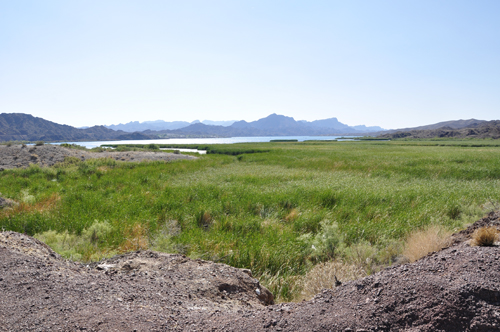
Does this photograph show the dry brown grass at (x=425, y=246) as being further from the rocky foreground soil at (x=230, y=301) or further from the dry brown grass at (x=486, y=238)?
the rocky foreground soil at (x=230, y=301)

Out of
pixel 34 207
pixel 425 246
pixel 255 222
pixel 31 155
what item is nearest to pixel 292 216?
pixel 255 222

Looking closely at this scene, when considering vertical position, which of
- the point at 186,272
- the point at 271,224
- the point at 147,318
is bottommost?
the point at 271,224

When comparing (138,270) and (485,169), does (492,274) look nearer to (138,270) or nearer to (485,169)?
(138,270)

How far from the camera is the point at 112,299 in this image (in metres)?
3.47

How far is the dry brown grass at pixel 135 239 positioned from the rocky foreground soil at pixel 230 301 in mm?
2508

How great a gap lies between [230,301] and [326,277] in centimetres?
235

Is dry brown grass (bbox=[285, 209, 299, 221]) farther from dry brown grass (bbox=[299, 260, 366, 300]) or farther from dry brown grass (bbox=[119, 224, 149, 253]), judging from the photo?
dry brown grass (bbox=[119, 224, 149, 253])

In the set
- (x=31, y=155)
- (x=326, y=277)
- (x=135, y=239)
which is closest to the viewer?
(x=326, y=277)

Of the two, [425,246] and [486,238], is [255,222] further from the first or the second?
[486,238]

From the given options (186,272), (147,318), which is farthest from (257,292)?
(147,318)

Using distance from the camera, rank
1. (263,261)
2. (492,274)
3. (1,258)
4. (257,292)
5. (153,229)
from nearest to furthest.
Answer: (492,274) < (1,258) < (257,292) < (263,261) < (153,229)

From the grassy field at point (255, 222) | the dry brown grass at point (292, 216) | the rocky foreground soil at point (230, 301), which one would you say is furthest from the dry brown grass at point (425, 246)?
the dry brown grass at point (292, 216)

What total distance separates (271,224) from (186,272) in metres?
5.12

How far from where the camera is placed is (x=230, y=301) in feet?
13.9
